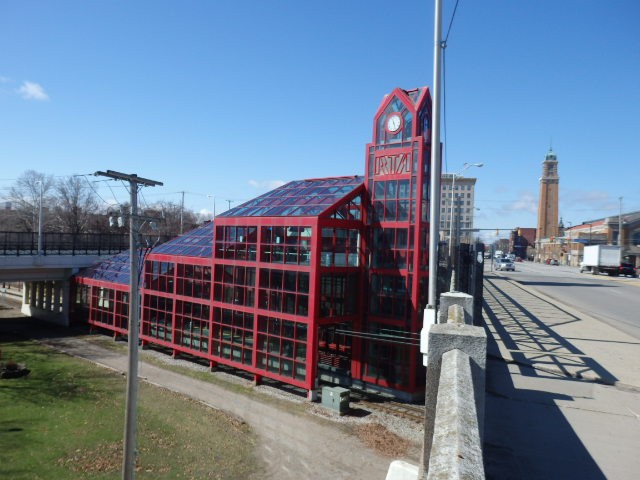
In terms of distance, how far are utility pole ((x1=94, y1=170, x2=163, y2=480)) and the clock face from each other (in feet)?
39.1

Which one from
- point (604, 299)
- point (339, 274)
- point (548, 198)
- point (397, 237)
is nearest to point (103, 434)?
point (339, 274)

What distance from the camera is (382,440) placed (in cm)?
1462

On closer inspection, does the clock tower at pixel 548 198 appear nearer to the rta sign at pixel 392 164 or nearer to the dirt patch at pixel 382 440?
the rta sign at pixel 392 164

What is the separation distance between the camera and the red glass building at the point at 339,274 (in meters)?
18.5

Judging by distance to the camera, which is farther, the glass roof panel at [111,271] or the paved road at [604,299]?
the glass roof panel at [111,271]

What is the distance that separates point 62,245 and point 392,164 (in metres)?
32.9

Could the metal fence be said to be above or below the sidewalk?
above

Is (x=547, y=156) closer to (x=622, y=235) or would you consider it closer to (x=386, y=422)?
(x=622, y=235)

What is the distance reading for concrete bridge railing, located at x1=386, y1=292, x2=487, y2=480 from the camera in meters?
2.59

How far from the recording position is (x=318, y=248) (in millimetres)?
18359

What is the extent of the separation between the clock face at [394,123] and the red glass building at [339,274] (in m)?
0.07

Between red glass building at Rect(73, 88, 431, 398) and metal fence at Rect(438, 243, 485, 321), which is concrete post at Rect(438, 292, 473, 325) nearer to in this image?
red glass building at Rect(73, 88, 431, 398)

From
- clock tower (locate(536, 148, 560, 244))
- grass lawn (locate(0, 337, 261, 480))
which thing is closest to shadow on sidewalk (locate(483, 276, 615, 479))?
grass lawn (locate(0, 337, 261, 480))

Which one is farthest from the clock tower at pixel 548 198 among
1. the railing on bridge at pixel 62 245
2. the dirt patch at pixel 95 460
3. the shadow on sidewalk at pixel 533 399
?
the dirt patch at pixel 95 460
